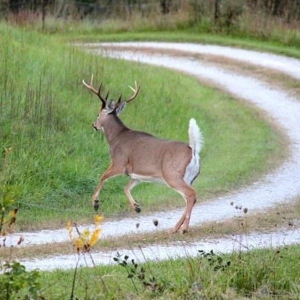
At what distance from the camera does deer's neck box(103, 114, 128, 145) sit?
15383 mm

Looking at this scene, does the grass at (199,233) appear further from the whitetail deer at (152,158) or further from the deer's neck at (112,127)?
the deer's neck at (112,127)

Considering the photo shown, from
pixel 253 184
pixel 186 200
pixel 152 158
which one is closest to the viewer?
pixel 186 200

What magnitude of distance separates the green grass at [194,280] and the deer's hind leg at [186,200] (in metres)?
2.59

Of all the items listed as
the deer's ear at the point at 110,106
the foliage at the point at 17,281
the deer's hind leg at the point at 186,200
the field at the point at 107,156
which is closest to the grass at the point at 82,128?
the field at the point at 107,156

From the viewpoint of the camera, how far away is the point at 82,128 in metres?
18.2

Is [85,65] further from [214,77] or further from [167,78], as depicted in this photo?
[214,77]

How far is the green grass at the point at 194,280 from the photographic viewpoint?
9.31 m

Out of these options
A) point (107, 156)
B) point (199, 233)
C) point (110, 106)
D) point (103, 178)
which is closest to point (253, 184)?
point (107, 156)

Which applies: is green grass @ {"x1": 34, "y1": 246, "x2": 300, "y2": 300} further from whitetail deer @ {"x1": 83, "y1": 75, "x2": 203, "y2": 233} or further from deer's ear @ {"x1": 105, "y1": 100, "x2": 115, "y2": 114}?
deer's ear @ {"x1": 105, "y1": 100, "x2": 115, "y2": 114}

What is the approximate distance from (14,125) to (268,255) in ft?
24.7

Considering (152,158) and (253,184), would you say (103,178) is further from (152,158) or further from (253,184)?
(253,184)

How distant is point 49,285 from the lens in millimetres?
9438

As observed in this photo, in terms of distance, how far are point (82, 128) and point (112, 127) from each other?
272 centimetres

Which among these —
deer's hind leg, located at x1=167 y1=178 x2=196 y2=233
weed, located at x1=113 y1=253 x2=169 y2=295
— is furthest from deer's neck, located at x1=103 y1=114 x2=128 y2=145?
weed, located at x1=113 y1=253 x2=169 y2=295
